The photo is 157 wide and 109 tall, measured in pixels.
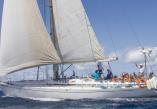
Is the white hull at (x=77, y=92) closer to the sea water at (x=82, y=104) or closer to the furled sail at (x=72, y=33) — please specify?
the sea water at (x=82, y=104)

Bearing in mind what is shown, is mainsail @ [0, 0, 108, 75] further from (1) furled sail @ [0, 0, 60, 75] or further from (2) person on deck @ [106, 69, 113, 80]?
(2) person on deck @ [106, 69, 113, 80]

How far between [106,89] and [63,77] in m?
4.92

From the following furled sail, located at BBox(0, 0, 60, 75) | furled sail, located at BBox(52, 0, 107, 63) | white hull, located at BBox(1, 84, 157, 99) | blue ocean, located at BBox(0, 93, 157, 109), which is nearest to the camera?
blue ocean, located at BBox(0, 93, 157, 109)

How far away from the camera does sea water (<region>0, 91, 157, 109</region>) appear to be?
39.5m

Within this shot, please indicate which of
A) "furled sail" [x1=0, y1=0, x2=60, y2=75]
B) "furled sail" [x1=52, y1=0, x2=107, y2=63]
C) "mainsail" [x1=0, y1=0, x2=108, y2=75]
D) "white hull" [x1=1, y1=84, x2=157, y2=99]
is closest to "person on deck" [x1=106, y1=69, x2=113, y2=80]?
"mainsail" [x1=0, y1=0, x2=108, y2=75]

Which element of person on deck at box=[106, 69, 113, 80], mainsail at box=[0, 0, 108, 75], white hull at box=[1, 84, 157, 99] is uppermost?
mainsail at box=[0, 0, 108, 75]

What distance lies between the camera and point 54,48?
4700 cm

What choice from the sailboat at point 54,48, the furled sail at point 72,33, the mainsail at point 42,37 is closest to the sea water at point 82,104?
the sailboat at point 54,48

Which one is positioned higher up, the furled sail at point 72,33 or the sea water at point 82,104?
the furled sail at point 72,33

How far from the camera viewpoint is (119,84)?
4556cm

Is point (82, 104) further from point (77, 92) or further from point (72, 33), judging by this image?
point (72, 33)

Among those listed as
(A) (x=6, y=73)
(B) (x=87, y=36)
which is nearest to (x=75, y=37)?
(B) (x=87, y=36)

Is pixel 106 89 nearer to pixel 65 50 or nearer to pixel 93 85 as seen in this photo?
pixel 93 85

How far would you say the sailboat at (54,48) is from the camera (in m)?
45.8
